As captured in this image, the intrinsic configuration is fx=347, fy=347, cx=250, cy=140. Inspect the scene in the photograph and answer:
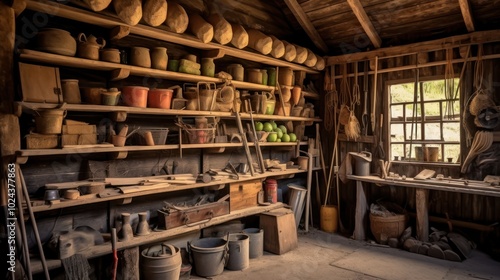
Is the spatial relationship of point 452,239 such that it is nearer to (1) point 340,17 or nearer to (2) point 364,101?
(2) point 364,101

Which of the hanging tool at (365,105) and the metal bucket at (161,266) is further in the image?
the hanging tool at (365,105)

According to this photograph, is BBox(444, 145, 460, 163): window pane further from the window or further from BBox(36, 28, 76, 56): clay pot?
BBox(36, 28, 76, 56): clay pot

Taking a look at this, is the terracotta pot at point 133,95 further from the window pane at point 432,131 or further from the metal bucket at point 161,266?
the window pane at point 432,131

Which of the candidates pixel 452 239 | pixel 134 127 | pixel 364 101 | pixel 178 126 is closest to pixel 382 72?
pixel 364 101

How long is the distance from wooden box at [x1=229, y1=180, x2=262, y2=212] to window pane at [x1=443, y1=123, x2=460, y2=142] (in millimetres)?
2765

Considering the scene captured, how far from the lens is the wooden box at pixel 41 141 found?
9.72 ft

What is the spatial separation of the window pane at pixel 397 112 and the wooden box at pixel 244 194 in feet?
7.94

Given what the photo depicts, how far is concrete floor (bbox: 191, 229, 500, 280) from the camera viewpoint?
390 centimetres

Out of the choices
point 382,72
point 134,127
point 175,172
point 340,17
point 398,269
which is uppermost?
point 340,17

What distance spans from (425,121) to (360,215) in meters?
1.70

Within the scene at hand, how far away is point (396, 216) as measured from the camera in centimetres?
492

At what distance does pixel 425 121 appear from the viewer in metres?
5.15

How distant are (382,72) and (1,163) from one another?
506 cm

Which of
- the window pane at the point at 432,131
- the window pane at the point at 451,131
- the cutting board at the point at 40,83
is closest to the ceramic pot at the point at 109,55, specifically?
the cutting board at the point at 40,83
